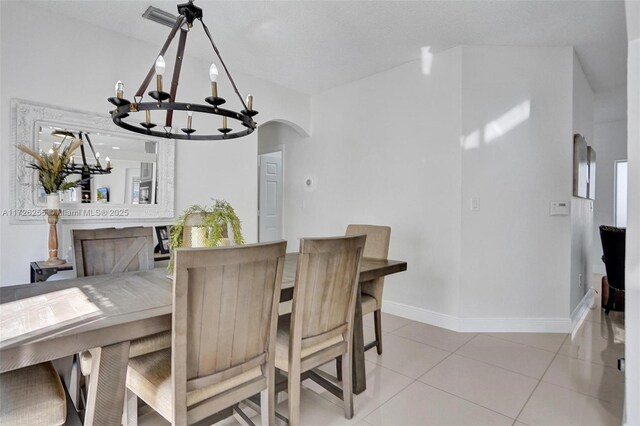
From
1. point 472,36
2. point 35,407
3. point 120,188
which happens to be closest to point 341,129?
point 472,36

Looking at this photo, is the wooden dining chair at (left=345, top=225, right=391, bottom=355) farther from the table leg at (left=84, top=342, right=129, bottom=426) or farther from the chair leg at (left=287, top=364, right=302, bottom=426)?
the table leg at (left=84, top=342, right=129, bottom=426)

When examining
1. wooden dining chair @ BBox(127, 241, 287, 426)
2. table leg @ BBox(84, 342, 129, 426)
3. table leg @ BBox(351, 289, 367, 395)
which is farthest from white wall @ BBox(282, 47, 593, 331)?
table leg @ BBox(84, 342, 129, 426)

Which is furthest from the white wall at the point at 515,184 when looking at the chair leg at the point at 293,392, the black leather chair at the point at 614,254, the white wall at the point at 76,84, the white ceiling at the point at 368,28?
the white wall at the point at 76,84

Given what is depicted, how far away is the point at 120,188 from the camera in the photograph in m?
3.09

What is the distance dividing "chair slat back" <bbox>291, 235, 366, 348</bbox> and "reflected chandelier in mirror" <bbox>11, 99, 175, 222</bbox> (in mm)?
2250

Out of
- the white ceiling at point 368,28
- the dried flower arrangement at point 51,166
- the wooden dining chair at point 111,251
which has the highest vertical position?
the white ceiling at point 368,28

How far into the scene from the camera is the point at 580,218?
371cm

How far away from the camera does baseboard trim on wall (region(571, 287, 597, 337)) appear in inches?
132

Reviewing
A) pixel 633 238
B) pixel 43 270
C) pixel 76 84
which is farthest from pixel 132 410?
pixel 76 84

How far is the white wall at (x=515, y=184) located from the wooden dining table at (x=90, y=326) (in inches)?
93.2

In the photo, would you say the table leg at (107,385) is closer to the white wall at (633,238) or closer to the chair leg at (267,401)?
the chair leg at (267,401)

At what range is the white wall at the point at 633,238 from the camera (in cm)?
163

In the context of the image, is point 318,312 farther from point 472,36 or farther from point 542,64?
point 542,64

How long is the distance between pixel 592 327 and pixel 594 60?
2.69 metres
